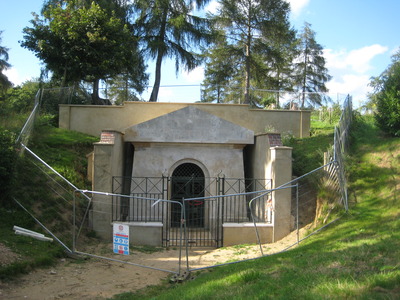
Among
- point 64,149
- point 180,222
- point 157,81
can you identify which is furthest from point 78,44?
point 180,222

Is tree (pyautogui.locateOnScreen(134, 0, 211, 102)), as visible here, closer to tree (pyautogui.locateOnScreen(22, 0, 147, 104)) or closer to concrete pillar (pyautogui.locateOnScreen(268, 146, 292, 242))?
tree (pyautogui.locateOnScreen(22, 0, 147, 104))

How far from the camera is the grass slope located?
461 centimetres

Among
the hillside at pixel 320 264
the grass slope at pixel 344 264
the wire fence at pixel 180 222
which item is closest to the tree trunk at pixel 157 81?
the hillside at pixel 320 264

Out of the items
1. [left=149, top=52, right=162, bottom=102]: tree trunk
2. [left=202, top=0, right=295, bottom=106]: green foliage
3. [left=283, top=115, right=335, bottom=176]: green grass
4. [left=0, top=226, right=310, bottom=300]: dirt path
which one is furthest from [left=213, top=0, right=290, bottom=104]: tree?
[left=0, top=226, right=310, bottom=300]: dirt path

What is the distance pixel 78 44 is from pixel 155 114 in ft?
17.8

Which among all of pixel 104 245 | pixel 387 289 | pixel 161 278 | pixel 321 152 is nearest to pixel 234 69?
pixel 321 152

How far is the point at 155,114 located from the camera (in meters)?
16.3

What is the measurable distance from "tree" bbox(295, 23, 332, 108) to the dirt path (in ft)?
91.3

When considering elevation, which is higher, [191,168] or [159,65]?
[159,65]

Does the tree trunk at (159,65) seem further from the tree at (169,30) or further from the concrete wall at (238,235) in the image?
the concrete wall at (238,235)

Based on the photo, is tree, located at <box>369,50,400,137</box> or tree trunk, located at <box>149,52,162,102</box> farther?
tree trunk, located at <box>149,52,162,102</box>

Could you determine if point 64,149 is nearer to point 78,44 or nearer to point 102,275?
point 78,44

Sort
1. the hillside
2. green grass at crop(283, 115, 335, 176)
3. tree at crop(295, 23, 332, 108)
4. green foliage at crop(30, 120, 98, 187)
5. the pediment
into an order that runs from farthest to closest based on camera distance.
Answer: tree at crop(295, 23, 332, 108) < the pediment < green grass at crop(283, 115, 335, 176) < green foliage at crop(30, 120, 98, 187) < the hillside

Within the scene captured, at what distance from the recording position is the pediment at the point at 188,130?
532 inches
